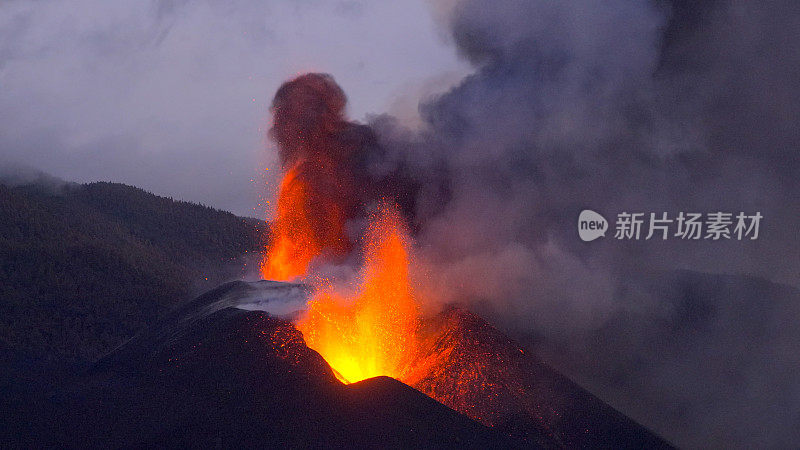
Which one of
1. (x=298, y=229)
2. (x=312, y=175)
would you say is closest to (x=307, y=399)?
(x=298, y=229)

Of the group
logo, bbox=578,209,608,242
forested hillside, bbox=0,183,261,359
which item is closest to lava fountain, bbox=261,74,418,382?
logo, bbox=578,209,608,242

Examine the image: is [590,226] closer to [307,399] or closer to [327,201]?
[327,201]

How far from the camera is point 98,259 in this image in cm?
7300

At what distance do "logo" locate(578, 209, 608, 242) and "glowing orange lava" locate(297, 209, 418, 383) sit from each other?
36.5ft

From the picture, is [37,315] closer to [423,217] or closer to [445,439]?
[423,217]

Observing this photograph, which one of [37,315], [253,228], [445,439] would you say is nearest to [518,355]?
[445,439]

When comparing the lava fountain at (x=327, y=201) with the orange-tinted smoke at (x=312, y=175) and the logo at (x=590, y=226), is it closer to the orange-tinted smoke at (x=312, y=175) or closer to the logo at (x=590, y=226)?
the orange-tinted smoke at (x=312, y=175)

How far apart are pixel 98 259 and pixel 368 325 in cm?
5040

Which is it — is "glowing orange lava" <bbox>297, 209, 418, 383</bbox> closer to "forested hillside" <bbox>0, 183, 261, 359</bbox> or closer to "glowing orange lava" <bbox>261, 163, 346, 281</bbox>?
"glowing orange lava" <bbox>261, 163, 346, 281</bbox>

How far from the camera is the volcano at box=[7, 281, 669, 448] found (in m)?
22.7

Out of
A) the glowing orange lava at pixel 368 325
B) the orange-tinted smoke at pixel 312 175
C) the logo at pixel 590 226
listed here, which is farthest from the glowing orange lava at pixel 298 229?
the logo at pixel 590 226

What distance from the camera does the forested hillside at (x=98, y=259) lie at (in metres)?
58.7

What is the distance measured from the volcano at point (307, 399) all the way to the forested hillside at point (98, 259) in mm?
27005

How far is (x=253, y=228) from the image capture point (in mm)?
106812
